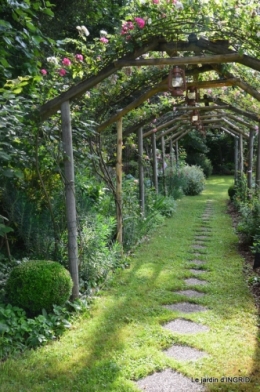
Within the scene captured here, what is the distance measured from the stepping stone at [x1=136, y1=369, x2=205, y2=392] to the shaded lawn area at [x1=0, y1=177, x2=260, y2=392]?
0.16ft

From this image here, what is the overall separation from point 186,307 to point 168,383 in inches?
53.7

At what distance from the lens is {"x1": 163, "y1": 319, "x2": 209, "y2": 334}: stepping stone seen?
330cm

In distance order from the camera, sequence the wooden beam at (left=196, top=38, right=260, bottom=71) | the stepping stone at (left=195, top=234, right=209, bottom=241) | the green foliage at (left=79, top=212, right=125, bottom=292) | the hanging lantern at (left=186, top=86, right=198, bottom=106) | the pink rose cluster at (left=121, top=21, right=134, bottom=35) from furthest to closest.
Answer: the stepping stone at (left=195, top=234, right=209, bottom=241), the hanging lantern at (left=186, top=86, right=198, bottom=106), the green foliage at (left=79, top=212, right=125, bottom=292), the pink rose cluster at (left=121, top=21, right=134, bottom=35), the wooden beam at (left=196, top=38, right=260, bottom=71)

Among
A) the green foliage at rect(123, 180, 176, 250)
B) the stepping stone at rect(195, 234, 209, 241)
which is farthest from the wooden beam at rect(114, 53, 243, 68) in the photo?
the stepping stone at rect(195, 234, 209, 241)

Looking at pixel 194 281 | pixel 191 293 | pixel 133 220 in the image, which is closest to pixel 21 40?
pixel 191 293

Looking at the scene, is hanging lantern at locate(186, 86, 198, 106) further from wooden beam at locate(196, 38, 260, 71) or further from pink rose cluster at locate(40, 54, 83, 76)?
pink rose cluster at locate(40, 54, 83, 76)

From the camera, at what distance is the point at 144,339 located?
313 cm

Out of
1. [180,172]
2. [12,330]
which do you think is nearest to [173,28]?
[12,330]

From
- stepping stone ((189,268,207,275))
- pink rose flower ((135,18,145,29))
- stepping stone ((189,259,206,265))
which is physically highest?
pink rose flower ((135,18,145,29))

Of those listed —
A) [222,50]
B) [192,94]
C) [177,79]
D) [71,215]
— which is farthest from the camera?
[192,94]

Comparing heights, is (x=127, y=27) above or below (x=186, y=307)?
above

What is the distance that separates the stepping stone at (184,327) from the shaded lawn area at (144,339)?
0.06 metres

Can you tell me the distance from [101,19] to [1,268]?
505cm

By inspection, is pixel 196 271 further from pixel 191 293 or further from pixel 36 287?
pixel 36 287
